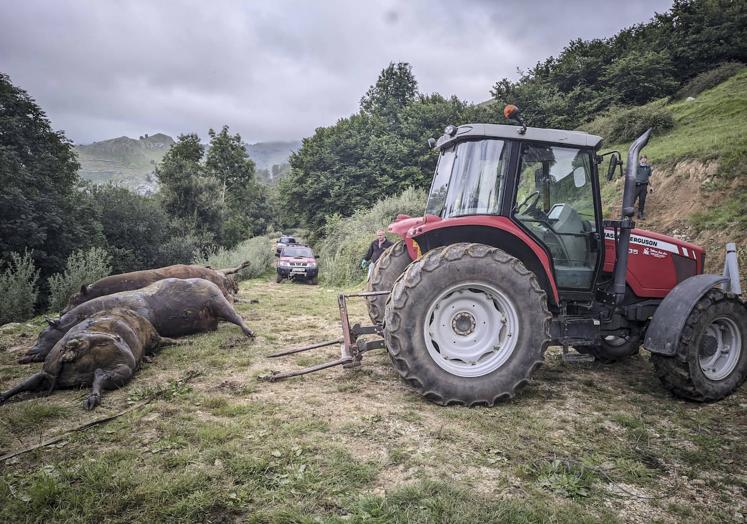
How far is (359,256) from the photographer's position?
1514 cm

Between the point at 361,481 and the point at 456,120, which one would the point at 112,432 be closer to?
the point at 361,481

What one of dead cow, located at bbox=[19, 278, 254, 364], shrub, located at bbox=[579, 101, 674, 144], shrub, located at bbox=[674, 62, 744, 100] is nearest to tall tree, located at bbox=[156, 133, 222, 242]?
dead cow, located at bbox=[19, 278, 254, 364]

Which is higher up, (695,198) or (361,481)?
(695,198)

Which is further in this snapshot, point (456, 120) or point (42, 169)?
point (456, 120)

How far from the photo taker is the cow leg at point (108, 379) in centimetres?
343

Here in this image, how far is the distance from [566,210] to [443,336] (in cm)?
194

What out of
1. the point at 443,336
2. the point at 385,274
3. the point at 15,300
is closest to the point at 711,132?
the point at 385,274

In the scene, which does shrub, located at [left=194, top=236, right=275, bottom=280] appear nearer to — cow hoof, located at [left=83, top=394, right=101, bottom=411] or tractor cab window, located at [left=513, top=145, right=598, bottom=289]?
cow hoof, located at [left=83, top=394, right=101, bottom=411]

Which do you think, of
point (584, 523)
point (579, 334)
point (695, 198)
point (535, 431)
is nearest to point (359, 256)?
point (695, 198)

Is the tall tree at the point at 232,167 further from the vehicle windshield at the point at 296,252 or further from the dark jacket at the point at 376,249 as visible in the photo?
the dark jacket at the point at 376,249

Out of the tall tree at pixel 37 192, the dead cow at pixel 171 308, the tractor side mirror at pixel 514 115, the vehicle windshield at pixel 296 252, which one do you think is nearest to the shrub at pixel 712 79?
the vehicle windshield at pixel 296 252

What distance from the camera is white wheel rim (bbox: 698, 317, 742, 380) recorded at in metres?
3.76

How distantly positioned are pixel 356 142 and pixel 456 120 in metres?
7.50

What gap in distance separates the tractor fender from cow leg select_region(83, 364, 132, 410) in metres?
5.10
